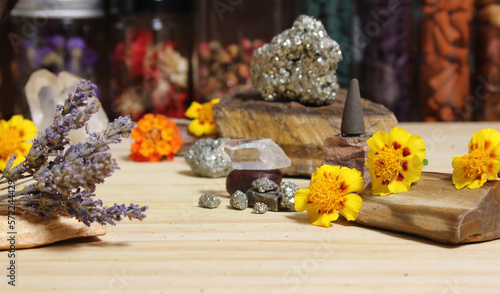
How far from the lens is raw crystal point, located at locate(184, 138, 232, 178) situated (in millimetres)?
1097

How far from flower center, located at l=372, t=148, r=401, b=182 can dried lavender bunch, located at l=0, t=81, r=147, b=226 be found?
297 mm

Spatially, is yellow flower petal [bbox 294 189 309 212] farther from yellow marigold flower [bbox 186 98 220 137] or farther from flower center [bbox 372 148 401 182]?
yellow marigold flower [bbox 186 98 220 137]

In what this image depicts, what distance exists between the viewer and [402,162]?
2.44 ft

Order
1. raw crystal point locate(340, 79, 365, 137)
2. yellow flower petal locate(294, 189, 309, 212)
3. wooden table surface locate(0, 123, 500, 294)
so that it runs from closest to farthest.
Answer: wooden table surface locate(0, 123, 500, 294), yellow flower petal locate(294, 189, 309, 212), raw crystal point locate(340, 79, 365, 137)

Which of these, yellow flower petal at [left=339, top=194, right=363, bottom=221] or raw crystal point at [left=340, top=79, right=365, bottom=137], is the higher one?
raw crystal point at [left=340, top=79, right=365, bottom=137]

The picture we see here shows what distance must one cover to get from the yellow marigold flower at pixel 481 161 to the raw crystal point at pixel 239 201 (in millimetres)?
290

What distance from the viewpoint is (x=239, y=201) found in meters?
0.84

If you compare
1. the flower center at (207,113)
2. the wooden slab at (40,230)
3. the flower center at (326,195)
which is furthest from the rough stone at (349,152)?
the flower center at (207,113)

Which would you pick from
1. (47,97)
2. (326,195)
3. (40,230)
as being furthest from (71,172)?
(47,97)

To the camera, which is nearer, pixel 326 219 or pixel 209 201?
pixel 326 219

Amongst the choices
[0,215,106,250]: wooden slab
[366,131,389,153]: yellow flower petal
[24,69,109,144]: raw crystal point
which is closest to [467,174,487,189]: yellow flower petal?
[366,131,389,153]: yellow flower petal

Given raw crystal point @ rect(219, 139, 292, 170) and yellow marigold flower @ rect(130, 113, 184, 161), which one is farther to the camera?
yellow marigold flower @ rect(130, 113, 184, 161)

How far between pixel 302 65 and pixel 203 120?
0.97 feet

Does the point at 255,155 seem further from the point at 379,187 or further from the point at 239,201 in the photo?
the point at 379,187
